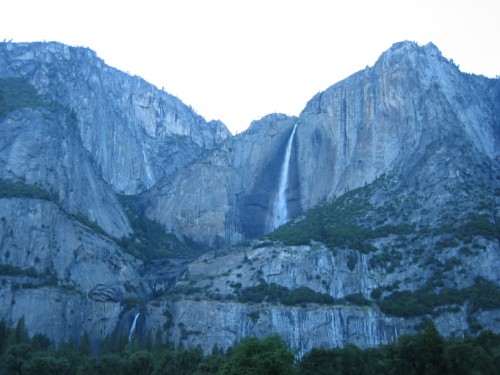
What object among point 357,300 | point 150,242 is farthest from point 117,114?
point 357,300

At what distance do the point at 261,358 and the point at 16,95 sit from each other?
8667 centimetres

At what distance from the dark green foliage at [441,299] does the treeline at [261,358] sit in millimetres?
14411

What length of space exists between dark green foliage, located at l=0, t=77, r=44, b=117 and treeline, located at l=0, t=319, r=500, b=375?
165 feet

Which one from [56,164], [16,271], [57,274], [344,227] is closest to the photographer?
[16,271]

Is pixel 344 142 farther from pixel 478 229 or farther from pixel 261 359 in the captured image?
pixel 261 359

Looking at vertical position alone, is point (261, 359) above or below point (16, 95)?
below

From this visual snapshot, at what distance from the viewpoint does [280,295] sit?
87.6 metres

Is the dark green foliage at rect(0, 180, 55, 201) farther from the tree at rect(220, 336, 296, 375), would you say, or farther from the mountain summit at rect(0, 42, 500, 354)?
the tree at rect(220, 336, 296, 375)

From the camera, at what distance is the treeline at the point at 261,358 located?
51656 millimetres

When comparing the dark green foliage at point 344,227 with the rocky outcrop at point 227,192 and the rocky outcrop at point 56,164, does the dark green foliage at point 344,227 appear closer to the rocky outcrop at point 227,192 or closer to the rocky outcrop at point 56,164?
the rocky outcrop at point 227,192

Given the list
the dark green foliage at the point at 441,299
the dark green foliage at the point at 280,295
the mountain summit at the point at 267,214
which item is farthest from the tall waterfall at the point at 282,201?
the dark green foliage at the point at 441,299

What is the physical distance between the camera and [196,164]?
463 ft

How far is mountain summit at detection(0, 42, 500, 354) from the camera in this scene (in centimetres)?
8300

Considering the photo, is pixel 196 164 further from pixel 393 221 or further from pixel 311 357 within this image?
pixel 311 357
